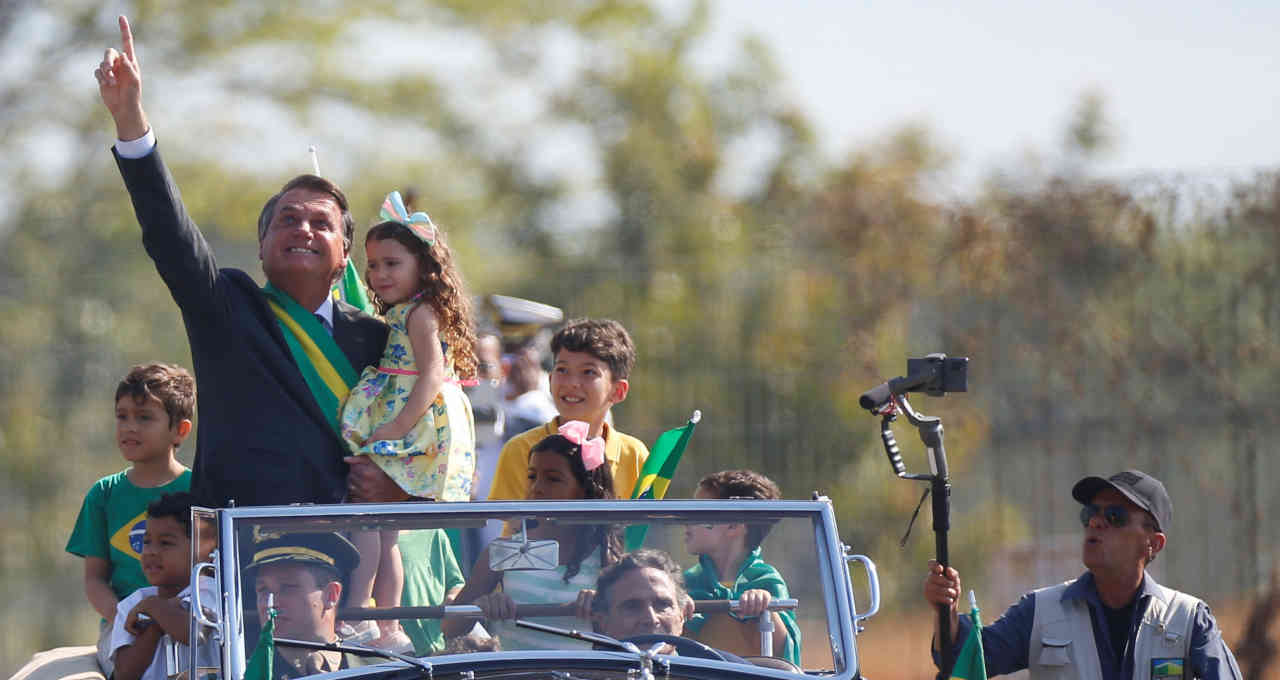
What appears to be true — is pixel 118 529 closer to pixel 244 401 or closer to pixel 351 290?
pixel 351 290

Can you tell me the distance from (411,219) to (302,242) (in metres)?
0.38

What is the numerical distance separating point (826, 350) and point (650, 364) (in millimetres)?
1346

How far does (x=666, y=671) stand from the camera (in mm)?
3742

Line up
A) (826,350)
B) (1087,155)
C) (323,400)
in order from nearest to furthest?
(323,400), (826,350), (1087,155)

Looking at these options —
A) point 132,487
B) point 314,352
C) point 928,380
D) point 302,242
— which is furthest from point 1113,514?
point 132,487

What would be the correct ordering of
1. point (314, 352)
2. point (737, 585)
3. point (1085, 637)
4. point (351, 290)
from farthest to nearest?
point (351, 290)
point (1085, 637)
point (314, 352)
point (737, 585)

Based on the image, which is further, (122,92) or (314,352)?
(314,352)

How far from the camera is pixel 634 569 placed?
398 centimetres

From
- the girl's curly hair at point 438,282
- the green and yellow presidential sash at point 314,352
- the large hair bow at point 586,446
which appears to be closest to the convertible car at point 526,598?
the green and yellow presidential sash at point 314,352

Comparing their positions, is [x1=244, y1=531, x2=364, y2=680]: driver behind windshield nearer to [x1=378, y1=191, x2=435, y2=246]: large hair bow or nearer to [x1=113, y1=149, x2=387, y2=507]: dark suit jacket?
[x1=113, y1=149, x2=387, y2=507]: dark suit jacket

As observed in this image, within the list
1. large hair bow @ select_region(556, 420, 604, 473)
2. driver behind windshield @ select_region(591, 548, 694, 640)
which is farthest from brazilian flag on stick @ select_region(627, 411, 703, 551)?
driver behind windshield @ select_region(591, 548, 694, 640)

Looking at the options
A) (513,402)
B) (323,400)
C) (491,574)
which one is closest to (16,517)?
(513,402)

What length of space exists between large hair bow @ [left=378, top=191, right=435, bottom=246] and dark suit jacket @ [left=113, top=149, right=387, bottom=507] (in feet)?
1.73

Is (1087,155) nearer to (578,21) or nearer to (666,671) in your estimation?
(578,21)
